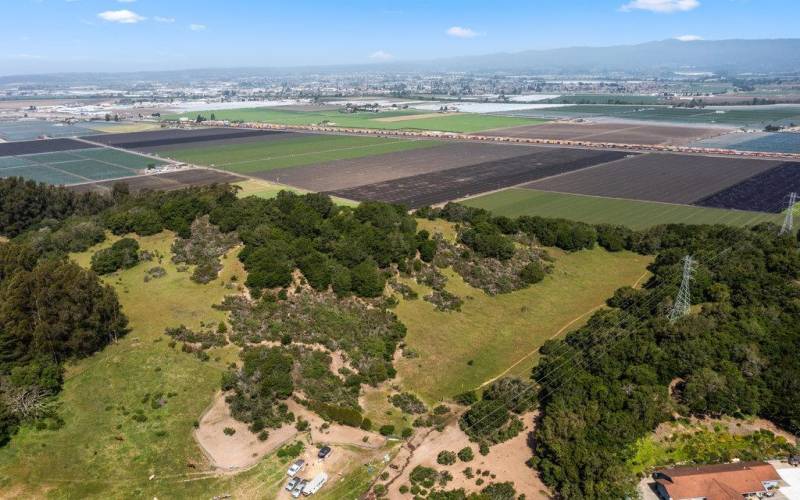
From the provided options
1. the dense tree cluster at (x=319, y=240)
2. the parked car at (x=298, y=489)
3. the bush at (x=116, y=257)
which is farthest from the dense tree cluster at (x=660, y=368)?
the bush at (x=116, y=257)

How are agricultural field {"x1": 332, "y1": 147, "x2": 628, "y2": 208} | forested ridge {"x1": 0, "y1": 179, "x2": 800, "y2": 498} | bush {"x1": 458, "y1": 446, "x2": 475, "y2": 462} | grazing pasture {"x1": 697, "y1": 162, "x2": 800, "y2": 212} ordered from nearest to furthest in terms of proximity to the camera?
bush {"x1": 458, "y1": 446, "x2": 475, "y2": 462}, forested ridge {"x1": 0, "y1": 179, "x2": 800, "y2": 498}, grazing pasture {"x1": 697, "y1": 162, "x2": 800, "y2": 212}, agricultural field {"x1": 332, "y1": 147, "x2": 628, "y2": 208}

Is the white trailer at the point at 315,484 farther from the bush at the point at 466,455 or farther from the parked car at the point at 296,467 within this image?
the bush at the point at 466,455

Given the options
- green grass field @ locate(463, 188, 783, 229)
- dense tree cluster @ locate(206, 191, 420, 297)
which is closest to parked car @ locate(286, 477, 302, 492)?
dense tree cluster @ locate(206, 191, 420, 297)

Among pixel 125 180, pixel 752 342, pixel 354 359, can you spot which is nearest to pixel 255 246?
pixel 354 359

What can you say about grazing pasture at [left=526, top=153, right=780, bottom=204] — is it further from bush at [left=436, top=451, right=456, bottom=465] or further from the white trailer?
the white trailer

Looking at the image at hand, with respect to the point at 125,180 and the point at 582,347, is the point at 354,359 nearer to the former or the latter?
the point at 582,347
